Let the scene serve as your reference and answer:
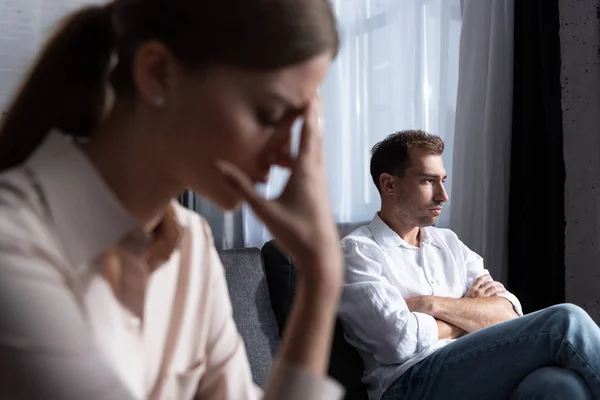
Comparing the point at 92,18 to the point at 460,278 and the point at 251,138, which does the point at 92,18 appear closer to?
the point at 251,138

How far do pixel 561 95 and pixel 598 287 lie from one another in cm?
81

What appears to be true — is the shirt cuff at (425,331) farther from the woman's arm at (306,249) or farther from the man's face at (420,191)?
the woman's arm at (306,249)

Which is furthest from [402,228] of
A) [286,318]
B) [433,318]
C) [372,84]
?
[372,84]

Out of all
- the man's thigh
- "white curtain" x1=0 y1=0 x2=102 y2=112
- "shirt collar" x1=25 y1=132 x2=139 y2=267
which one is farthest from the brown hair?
"shirt collar" x1=25 y1=132 x2=139 y2=267

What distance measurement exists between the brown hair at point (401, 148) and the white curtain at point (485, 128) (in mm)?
559

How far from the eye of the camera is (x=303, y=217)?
728 millimetres

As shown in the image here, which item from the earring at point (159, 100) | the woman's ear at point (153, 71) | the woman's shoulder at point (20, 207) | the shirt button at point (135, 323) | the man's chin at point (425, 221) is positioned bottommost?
the man's chin at point (425, 221)

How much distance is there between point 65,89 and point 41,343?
27 centimetres

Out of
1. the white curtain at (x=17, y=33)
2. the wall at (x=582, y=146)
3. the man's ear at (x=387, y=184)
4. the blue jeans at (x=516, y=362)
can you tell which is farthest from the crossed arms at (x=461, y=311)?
the white curtain at (x=17, y=33)

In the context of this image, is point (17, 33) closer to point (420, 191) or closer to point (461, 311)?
point (420, 191)

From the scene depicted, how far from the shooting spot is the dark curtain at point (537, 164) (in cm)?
318

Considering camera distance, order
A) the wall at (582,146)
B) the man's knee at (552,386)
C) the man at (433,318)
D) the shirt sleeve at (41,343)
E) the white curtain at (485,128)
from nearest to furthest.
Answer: the shirt sleeve at (41,343) → the man's knee at (552,386) → the man at (433,318) → the wall at (582,146) → the white curtain at (485,128)

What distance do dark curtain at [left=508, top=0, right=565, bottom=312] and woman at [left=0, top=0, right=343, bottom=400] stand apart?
2.63m

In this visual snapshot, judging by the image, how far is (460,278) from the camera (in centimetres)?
273
